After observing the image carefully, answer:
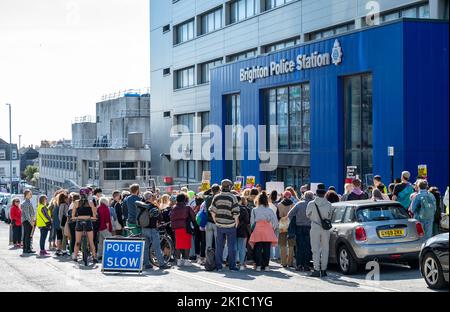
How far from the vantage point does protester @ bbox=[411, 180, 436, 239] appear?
16.9 meters

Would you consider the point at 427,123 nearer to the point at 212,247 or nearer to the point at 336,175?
the point at 336,175

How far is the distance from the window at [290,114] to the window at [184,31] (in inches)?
743

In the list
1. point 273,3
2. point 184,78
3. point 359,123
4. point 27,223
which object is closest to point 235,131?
point 273,3

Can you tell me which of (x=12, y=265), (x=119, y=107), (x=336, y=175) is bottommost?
(x=12, y=265)

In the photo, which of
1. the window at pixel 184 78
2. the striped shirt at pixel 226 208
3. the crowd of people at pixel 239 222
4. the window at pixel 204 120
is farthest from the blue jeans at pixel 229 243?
the window at pixel 184 78

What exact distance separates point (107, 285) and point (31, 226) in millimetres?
8650

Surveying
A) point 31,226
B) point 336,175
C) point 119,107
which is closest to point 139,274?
point 31,226

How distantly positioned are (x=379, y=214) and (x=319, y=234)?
1.25m

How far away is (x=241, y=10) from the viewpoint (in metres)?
44.7

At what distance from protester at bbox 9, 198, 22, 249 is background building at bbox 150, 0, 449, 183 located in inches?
471

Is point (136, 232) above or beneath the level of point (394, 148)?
beneath

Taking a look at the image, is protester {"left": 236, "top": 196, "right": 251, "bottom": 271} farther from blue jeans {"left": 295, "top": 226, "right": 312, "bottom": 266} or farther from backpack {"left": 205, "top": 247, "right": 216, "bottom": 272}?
blue jeans {"left": 295, "top": 226, "right": 312, "bottom": 266}

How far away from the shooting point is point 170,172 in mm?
55469
